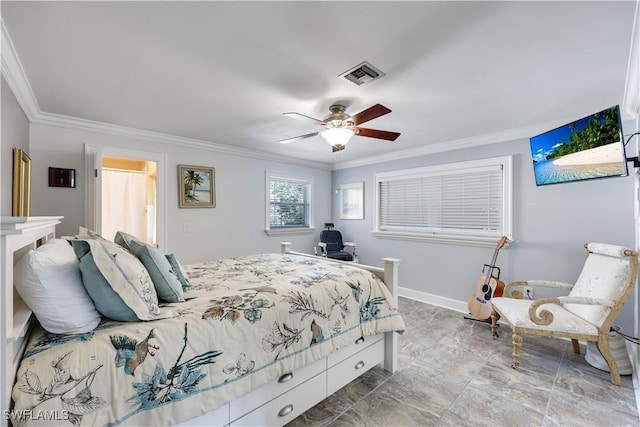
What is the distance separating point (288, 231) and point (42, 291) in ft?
11.9

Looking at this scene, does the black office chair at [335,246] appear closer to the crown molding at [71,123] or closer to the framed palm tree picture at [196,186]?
the crown molding at [71,123]

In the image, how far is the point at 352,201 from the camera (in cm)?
509

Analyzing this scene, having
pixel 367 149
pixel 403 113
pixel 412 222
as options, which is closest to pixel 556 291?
pixel 412 222

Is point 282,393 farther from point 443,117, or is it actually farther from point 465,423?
point 443,117

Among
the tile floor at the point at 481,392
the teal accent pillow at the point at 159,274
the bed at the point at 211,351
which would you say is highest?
the teal accent pillow at the point at 159,274

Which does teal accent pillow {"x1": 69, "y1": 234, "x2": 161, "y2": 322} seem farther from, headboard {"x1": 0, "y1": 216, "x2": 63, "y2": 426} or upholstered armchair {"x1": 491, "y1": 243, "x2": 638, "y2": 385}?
upholstered armchair {"x1": 491, "y1": 243, "x2": 638, "y2": 385}

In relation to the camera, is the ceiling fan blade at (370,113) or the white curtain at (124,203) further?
the white curtain at (124,203)

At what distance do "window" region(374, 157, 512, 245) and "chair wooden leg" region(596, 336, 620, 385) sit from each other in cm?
139

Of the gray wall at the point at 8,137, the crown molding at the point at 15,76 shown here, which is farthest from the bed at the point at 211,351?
the crown molding at the point at 15,76

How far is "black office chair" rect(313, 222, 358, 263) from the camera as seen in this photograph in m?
4.65

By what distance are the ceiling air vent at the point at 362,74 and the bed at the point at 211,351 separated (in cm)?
142

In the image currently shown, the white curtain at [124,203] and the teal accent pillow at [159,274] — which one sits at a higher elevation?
the white curtain at [124,203]

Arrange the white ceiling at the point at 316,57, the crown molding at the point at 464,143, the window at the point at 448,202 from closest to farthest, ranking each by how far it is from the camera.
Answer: the white ceiling at the point at 316,57 < the crown molding at the point at 464,143 < the window at the point at 448,202

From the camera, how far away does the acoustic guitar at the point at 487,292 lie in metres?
3.00
